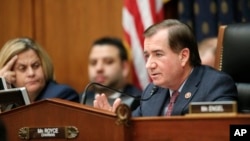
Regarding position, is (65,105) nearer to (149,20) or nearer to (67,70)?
(149,20)

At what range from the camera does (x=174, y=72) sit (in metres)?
2.66

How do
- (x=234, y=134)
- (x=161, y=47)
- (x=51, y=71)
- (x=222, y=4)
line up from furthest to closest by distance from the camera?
(x=222, y=4) → (x=51, y=71) → (x=161, y=47) → (x=234, y=134)

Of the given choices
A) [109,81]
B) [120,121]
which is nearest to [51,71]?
[109,81]

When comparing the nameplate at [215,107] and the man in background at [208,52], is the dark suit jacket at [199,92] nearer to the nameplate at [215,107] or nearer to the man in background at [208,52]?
the nameplate at [215,107]

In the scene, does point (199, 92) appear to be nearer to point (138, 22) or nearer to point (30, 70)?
point (30, 70)

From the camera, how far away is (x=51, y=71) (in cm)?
376

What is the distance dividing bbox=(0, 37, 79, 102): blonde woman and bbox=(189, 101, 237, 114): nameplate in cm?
178

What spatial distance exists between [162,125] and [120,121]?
5.6 inches

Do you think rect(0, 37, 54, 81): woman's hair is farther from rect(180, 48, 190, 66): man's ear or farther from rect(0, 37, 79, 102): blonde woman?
rect(180, 48, 190, 66): man's ear

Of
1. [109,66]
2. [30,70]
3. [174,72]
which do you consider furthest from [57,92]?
[174,72]

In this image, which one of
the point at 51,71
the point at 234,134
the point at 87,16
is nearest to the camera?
the point at 234,134

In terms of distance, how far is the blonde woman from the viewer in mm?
3670

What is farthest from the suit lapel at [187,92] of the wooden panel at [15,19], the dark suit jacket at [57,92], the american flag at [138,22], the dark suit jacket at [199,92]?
the wooden panel at [15,19]

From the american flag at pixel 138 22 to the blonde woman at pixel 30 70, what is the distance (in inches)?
41.8
